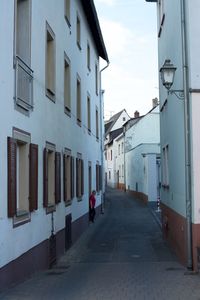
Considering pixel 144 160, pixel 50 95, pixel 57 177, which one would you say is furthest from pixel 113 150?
pixel 50 95

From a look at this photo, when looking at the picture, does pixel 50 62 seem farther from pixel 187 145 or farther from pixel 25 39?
pixel 187 145

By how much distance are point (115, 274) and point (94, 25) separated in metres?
16.9

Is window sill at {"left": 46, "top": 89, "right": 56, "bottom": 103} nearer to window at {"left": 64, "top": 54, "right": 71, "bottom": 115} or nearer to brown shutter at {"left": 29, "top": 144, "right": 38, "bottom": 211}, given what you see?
brown shutter at {"left": 29, "top": 144, "right": 38, "bottom": 211}

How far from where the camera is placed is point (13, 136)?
32.2 ft

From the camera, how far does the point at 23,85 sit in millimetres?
10789

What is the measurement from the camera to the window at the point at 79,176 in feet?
67.9

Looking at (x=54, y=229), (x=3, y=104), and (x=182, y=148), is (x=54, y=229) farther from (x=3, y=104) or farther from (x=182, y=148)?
(x=3, y=104)

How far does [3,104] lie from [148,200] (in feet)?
101

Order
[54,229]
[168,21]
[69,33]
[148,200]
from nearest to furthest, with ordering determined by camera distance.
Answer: [54,229] → [168,21] → [69,33] → [148,200]

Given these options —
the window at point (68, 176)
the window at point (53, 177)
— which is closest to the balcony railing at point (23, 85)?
the window at point (53, 177)

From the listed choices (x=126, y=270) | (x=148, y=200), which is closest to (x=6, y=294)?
(x=126, y=270)

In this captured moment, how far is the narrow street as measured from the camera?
9523mm

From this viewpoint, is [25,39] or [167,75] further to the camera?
[167,75]

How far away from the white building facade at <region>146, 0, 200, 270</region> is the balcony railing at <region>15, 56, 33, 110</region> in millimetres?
3423
